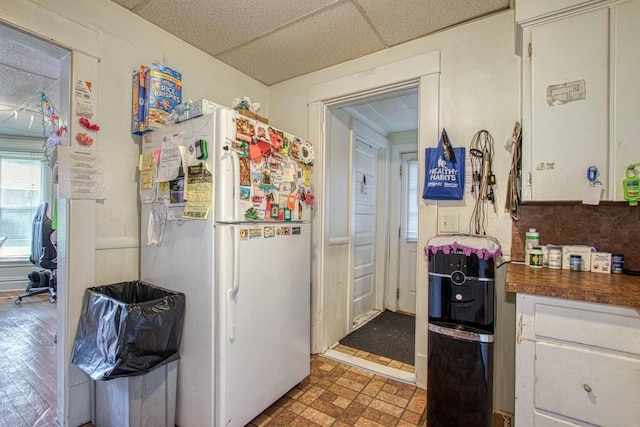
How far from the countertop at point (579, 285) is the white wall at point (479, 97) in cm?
40

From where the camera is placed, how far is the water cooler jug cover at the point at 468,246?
144 cm

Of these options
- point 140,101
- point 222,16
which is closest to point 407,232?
point 222,16

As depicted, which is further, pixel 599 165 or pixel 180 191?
pixel 180 191

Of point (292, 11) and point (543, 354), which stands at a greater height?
point (292, 11)

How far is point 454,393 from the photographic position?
1447 mm

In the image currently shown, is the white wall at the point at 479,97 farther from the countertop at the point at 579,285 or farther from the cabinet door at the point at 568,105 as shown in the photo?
the countertop at the point at 579,285

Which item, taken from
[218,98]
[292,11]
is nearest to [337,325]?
[218,98]

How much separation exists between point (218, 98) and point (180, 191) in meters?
1.14

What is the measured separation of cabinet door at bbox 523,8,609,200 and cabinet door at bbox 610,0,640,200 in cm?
3

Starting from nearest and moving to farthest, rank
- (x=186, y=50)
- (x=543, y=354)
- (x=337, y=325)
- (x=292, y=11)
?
(x=543, y=354), (x=292, y=11), (x=186, y=50), (x=337, y=325)

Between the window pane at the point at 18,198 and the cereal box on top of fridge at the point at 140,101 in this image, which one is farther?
the window pane at the point at 18,198

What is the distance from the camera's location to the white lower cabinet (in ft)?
3.53

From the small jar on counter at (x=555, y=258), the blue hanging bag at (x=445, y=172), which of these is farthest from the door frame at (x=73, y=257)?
the small jar on counter at (x=555, y=258)

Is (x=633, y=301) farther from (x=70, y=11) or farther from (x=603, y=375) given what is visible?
(x=70, y=11)
